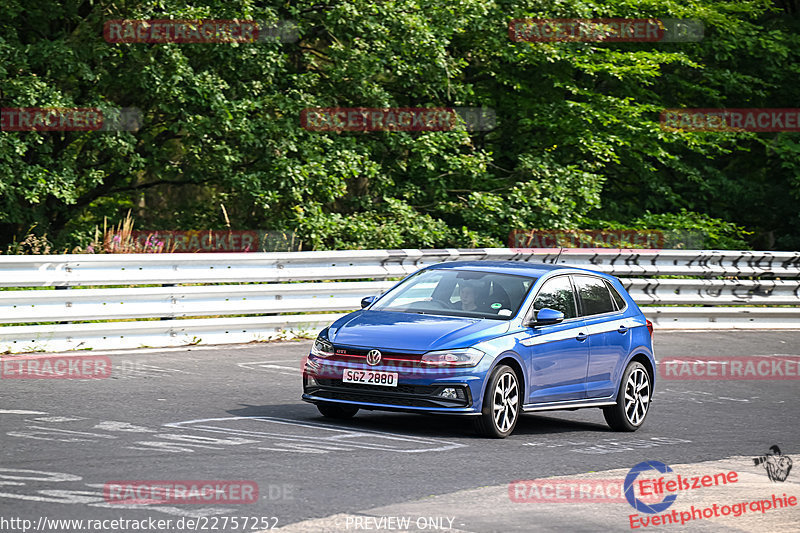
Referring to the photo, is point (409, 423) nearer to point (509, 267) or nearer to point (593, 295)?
point (509, 267)

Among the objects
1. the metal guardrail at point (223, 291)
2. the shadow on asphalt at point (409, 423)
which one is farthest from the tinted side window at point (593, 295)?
the metal guardrail at point (223, 291)

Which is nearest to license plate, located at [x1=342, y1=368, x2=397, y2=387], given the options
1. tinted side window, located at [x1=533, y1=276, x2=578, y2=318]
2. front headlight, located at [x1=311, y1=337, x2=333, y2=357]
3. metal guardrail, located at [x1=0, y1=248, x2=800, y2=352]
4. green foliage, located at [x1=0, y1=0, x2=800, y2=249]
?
front headlight, located at [x1=311, y1=337, x2=333, y2=357]

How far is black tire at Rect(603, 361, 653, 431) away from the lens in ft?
37.2

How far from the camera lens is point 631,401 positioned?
11.5 m

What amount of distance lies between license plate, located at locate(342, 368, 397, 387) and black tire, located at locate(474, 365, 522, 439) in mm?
753

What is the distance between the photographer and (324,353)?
10172mm

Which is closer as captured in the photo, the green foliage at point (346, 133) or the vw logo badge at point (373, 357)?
the vw logo badge at point (373, 357)

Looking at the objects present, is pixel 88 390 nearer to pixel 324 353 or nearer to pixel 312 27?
pixel 324 353

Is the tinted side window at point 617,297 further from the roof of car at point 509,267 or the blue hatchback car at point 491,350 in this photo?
the roof of car at point 509,267

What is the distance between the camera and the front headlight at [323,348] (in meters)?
10.1

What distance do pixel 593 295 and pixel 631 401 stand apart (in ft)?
3.46

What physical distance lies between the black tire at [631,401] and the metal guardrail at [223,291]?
5.81m

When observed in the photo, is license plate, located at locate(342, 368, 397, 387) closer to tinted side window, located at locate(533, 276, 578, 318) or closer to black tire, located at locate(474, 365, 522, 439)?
black tire, located at locate(474, 365, 522, 439)

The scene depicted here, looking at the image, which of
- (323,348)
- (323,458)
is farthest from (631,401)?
(323,458)
